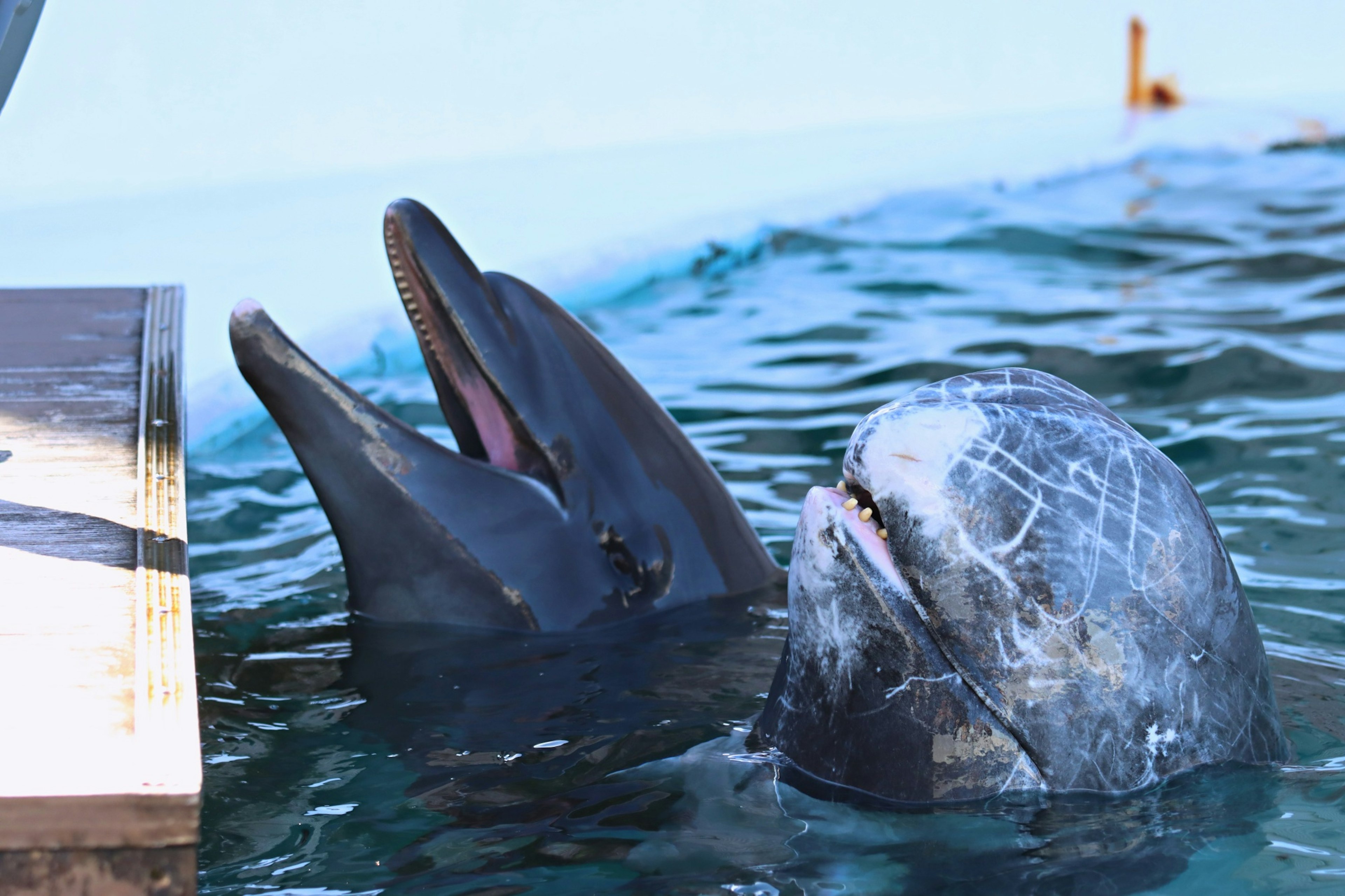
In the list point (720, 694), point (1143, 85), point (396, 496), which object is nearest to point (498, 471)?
point (396, 496)

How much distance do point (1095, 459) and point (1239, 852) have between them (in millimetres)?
682

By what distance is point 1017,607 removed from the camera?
8.00ft

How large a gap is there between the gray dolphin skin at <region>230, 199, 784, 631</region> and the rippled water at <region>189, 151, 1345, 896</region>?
4.0 inches

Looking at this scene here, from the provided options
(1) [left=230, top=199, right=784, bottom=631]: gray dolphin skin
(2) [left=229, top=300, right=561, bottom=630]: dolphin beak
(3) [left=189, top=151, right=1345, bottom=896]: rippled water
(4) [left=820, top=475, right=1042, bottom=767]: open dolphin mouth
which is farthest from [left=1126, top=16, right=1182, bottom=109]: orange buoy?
(4) [left=820, top=475, right=1042, bottom=767]: open dolphin mouth

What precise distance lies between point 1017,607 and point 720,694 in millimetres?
941

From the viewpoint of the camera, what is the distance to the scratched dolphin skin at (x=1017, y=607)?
244 cm

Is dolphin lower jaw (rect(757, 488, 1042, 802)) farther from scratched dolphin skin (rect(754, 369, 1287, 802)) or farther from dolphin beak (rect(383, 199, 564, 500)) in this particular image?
dolphin beak (rect(383, 199, 564, 500))

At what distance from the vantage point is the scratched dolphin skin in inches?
96.0

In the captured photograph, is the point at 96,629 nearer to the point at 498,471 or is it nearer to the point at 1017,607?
the point at 498,471

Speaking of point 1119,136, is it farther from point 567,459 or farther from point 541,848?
point 541,848

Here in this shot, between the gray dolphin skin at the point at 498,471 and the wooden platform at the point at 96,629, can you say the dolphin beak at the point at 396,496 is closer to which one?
the gray dolphin skin at the point at 498,471

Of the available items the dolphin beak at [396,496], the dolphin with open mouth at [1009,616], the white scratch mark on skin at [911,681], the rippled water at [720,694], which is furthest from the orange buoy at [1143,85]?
the white scratch mark on skin at [911,681]

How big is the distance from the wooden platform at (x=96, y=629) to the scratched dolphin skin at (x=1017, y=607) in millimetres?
1079

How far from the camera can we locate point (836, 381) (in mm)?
7141
